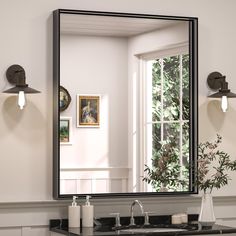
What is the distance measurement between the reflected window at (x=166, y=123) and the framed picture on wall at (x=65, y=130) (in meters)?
0.51

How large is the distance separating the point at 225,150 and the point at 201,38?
0.78 meters

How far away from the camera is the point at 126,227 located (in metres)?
4.19

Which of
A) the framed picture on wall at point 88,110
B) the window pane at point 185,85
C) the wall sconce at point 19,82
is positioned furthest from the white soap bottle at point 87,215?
the window pane at point 185,85

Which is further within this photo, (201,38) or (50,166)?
(201,38)

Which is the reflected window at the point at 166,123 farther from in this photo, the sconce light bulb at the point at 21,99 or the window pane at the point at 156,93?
the sconce light bulb at the point at 21,99

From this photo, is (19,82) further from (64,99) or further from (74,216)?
(74,216)

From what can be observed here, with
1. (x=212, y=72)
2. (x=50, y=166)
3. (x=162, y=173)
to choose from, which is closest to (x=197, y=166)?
(x=162, y=173)

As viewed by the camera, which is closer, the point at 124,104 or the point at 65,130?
→ the point at 65,130

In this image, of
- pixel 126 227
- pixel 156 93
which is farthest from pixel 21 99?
pixel 126 227

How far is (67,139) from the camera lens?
13.9 ft

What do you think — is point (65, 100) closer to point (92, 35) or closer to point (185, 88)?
point (92, 35)

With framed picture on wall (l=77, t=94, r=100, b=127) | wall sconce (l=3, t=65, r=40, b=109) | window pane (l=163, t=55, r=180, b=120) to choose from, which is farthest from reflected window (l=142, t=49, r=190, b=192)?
wall sconce (l=3, t=65, r=40, b=109)

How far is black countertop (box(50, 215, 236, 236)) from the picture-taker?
390cm

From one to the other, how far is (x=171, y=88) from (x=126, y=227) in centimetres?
97
